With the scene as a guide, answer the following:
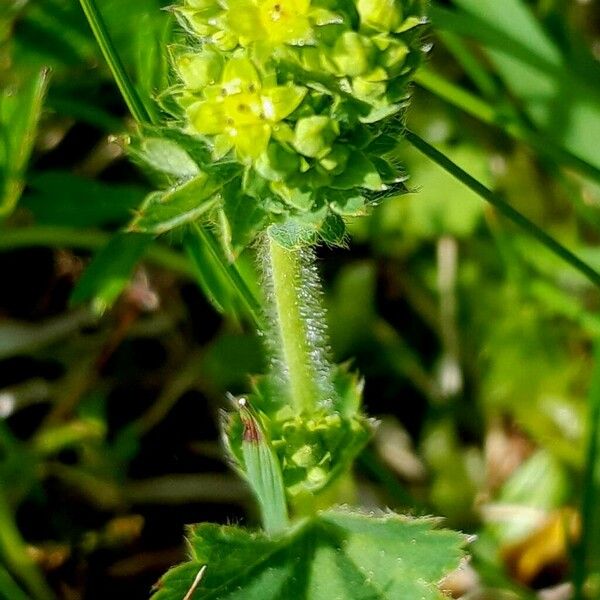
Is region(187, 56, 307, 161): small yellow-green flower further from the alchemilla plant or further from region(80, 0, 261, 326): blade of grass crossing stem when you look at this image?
region(80, 0, 261, 326): blade of grass crossing stem

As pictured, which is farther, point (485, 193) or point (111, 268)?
point (111, 268)

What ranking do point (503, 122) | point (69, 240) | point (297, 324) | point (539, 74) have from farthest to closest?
point (69, 240)
point (539, 74)
point (503, 122)
point (297, 324)

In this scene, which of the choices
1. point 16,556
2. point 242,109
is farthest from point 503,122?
point 16,556

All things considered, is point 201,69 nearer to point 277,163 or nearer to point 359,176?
point 277,163

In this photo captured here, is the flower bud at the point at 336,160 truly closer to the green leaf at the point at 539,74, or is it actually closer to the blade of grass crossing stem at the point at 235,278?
the blade of grass crossing stem at the point at 235,278

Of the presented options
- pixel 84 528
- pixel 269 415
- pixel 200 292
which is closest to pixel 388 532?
pixel 269 415

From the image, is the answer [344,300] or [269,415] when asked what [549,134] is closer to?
[344,300]

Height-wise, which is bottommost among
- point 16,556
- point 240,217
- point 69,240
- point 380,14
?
point 16,556
